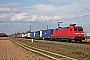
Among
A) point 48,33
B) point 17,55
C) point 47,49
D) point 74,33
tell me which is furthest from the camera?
point 48,33

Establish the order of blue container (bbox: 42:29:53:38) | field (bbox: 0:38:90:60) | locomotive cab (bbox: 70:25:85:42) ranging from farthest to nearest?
1. blue container (bbox: 42:29:53:38)
2. locomotive cab (bbox: 70:25:85:42)
3. field (bbox: 0:38:90:60)

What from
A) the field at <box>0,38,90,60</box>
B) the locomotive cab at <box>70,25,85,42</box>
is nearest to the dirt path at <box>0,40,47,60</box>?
the field at <box>0,38,90,60</box>

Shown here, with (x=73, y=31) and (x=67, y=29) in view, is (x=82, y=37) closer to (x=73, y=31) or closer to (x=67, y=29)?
(x=73, y=31)

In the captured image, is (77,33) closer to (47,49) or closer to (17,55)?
(47,49)

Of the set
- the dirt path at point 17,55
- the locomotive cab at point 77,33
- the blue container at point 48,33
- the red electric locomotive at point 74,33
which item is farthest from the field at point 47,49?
the blue container at point 48,33

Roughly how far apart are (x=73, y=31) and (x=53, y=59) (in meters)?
24.8

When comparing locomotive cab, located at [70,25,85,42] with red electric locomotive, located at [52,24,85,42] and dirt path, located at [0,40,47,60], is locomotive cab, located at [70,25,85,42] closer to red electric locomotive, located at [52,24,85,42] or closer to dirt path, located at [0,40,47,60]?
red electric locomotive, located at [52,24,85,42]

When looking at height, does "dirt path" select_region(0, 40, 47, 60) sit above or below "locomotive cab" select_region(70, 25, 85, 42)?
below

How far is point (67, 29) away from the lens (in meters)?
45.2

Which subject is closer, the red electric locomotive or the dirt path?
the dirt path

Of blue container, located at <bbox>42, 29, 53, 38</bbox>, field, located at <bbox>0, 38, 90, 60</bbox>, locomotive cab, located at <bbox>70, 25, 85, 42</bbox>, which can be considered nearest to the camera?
field, located at <bbox>0, 38, 90, 60</bbox>

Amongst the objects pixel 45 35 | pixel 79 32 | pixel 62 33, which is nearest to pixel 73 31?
pixel 79 32

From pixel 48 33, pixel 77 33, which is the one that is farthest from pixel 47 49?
pixel 48 33

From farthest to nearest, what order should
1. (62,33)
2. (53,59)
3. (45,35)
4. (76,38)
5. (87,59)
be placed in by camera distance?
(45,35), (62,33), (76,38), (53,59), (87,59)
